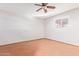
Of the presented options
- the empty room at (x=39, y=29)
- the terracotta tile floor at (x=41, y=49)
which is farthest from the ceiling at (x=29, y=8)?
the terracotta tile floor at (x=41, y=49)

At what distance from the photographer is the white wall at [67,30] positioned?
1.46m

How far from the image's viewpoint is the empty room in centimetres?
145

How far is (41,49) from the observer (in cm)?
149

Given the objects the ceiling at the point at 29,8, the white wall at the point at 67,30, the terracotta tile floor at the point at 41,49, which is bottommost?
the terracotta tile floor at the point at 41,49

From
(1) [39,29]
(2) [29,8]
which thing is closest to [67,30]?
(1) [39,29]

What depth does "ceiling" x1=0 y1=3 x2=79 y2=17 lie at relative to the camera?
145 centimetres

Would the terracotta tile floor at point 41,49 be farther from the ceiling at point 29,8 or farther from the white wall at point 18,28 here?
the ceiling at point 29,8

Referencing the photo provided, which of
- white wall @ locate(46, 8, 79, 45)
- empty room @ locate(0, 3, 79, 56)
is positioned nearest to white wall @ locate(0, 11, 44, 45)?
empty room @ locate(0, 3, 79, 56)

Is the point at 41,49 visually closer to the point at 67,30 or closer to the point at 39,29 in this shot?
the point at 39,29

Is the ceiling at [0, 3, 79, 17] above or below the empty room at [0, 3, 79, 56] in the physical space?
above

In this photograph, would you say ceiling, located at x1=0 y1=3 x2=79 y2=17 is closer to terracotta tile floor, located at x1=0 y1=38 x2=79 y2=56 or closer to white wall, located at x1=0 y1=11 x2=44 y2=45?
white wall, located at x1=0 y1=11 x2=44 y2=45

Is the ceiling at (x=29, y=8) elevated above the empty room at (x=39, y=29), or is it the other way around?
the ceiling at (x=29, y=8)

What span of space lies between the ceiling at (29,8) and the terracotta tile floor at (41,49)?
346mm

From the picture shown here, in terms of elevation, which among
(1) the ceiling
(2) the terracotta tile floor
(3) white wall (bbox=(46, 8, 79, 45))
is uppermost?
(1) the ceiling
